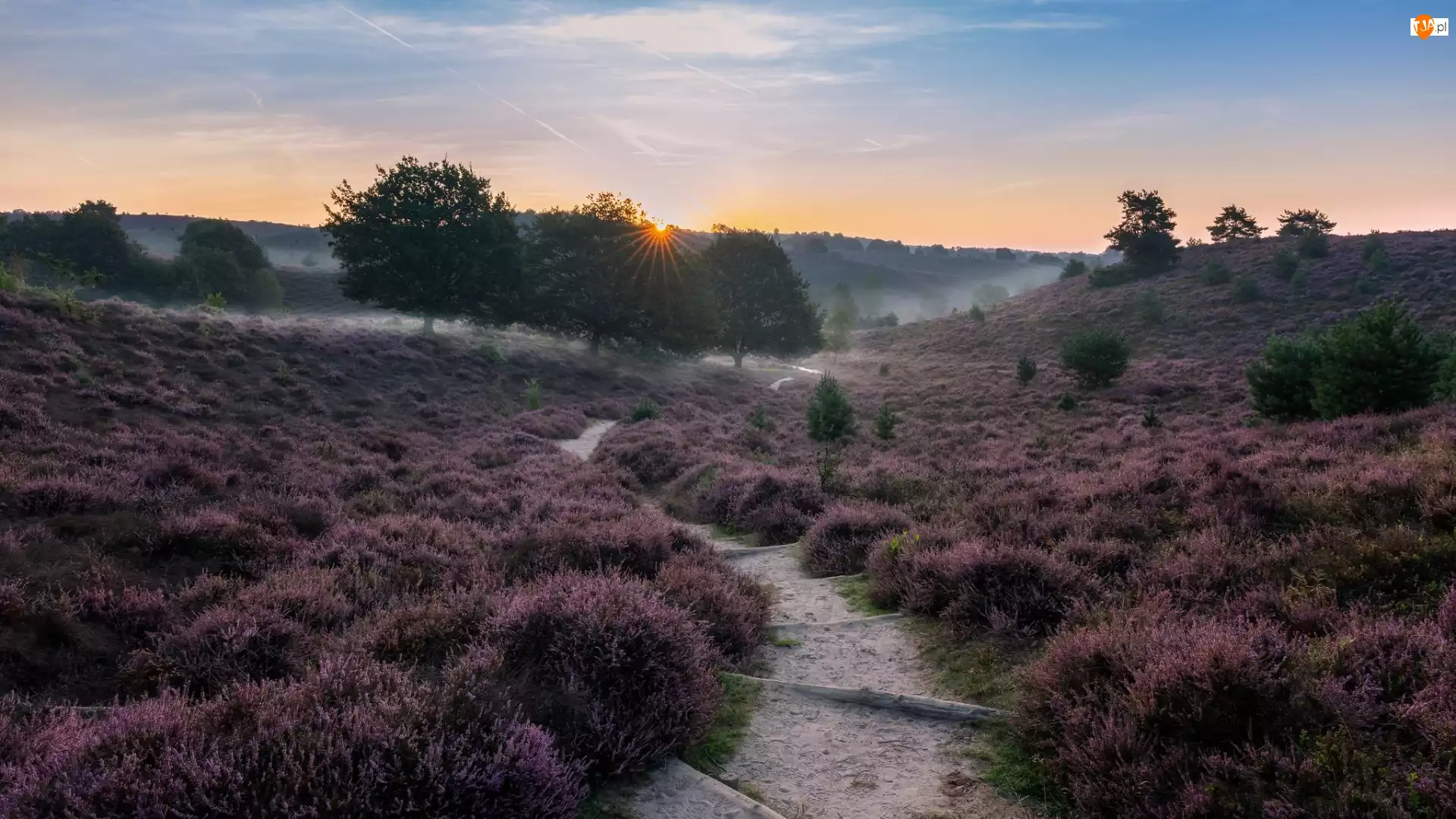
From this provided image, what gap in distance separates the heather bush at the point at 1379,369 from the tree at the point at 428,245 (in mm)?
38296

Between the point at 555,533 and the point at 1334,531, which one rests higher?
the point at 1334,531

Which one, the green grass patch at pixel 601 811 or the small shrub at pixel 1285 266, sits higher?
the small shrub at pixel 1285 266

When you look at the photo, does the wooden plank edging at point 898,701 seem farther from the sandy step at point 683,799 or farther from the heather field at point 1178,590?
the sandy step at point 683,799

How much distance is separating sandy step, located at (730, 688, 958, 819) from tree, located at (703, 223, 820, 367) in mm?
50991

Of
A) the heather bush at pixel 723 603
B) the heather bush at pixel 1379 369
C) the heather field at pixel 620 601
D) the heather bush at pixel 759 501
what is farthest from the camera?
the heather bush at pixel 1379 369

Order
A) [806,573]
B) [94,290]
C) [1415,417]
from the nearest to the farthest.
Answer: [806,573] → [1415,417] → [94,290]

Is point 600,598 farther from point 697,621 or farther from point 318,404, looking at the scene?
point 318,404

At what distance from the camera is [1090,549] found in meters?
8.01

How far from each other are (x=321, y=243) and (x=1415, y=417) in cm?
15851

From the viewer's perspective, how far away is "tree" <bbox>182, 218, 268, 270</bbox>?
203 feet

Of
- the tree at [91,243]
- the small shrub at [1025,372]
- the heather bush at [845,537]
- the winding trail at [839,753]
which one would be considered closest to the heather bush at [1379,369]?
the heather bush at [845,537]

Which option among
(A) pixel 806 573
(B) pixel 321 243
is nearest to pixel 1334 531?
(A) pixel 806 573

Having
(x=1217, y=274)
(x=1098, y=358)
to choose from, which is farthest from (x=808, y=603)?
(x=1217, y=274)

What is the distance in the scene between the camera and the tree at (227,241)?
62.0 m
